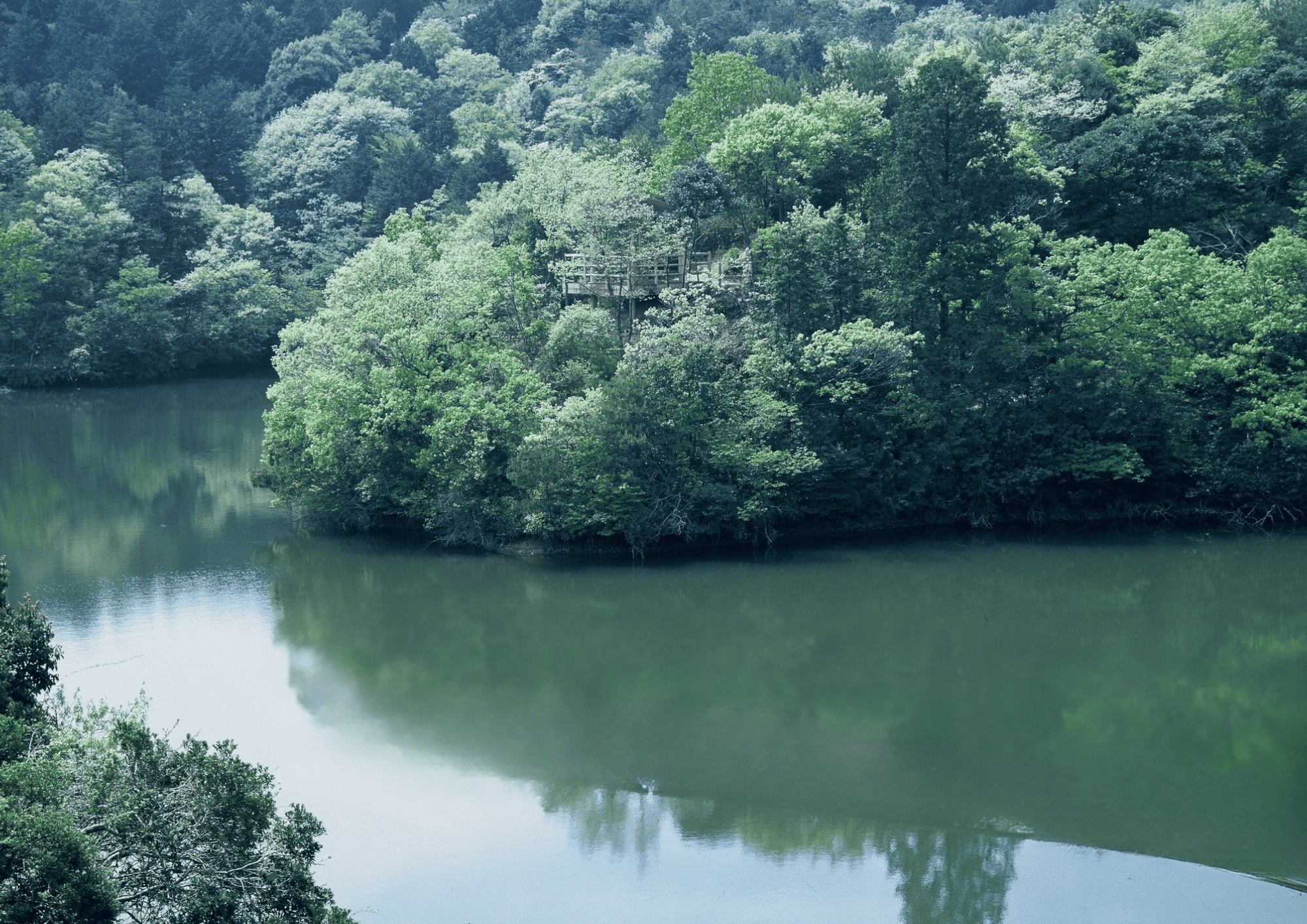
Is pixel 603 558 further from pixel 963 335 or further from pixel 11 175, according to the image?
pixel 11 175

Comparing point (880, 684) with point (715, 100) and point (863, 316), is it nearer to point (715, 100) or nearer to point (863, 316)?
point (863, 316)

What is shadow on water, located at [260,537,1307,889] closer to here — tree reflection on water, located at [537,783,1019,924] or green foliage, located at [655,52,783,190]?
tree reflection on water, located at [537,783,1019,924]

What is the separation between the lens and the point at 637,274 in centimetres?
3441

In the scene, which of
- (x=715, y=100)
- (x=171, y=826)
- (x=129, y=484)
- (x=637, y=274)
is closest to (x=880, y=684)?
(x=171, y=826)

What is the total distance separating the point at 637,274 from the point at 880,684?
14.5 metres

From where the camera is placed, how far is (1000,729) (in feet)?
71.5

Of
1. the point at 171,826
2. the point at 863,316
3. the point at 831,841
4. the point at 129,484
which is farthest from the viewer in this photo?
the point at 129,484

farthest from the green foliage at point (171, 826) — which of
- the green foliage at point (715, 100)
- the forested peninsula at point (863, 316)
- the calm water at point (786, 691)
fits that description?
the green foliage at point (715, 100)

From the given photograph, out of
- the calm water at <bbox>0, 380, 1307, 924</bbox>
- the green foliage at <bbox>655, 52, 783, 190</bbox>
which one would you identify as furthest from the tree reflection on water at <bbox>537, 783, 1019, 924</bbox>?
the green foliage at <bbox>655, 52, 783, 190</bbox>

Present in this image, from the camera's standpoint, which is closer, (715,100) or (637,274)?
(637,274)

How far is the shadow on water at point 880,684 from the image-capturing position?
19062 mm

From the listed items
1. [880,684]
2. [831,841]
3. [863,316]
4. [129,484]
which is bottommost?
[831,841]

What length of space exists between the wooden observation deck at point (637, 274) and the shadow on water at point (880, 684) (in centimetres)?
836

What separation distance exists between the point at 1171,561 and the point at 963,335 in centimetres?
691
